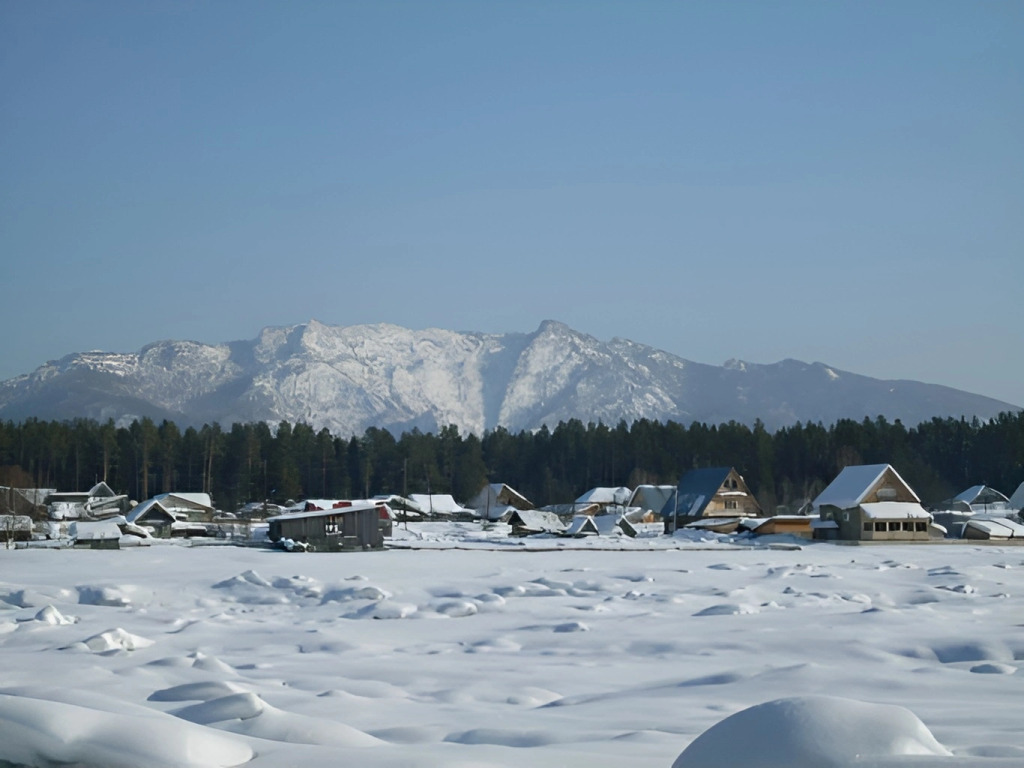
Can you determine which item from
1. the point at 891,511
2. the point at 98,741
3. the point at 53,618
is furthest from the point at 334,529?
the point at 98,741

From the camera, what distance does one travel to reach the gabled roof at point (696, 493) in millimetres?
75250

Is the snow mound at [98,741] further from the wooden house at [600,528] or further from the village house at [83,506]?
the village house at [83,506]

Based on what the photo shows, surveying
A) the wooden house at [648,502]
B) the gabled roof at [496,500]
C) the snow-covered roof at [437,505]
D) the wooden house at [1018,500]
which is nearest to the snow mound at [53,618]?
the wooden house at [648,502]

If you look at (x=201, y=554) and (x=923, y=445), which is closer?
(x=201, y=554)

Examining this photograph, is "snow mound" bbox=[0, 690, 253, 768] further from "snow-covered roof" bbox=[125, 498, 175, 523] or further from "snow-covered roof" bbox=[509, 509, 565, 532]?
"snow-covered roof" bbox=[509, 509, 565, 532]

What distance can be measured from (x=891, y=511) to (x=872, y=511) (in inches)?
53.5

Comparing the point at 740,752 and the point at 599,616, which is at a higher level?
the point at 740,752

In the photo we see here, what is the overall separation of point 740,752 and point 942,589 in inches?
848

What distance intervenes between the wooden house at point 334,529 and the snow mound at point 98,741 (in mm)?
42905

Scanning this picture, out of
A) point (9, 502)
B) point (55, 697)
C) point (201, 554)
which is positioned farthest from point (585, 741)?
point (9, 502)

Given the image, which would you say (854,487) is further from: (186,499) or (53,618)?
(53,618)

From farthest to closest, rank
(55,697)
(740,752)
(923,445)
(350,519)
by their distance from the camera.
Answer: (923,445) < (350,519) < (55,697) < (740,752)

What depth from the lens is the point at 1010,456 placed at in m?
99.1

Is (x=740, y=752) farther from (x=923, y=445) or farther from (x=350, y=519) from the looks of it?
(x=923, y=445)
